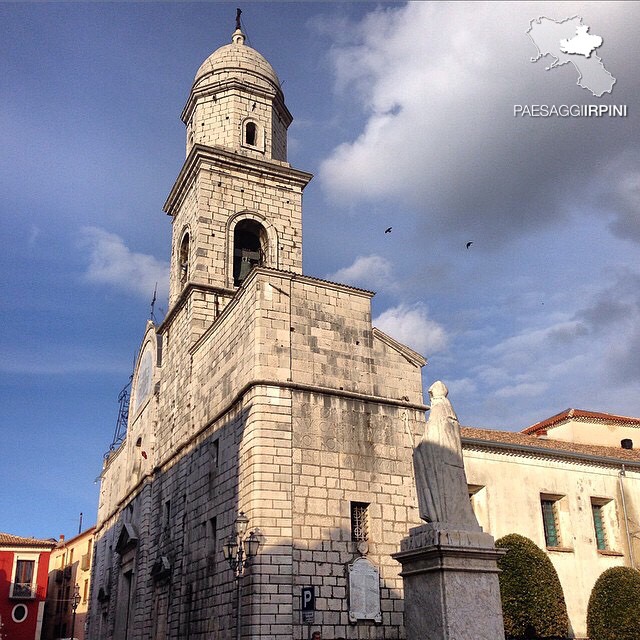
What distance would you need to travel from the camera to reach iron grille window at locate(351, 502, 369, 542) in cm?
1650

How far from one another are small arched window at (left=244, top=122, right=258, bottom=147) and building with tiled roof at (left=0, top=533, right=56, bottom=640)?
2670 centimetres

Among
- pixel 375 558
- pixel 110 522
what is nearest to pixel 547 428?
pixel 375 558

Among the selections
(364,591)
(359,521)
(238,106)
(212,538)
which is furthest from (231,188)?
(364,591)

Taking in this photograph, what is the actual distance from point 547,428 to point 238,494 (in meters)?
17.1

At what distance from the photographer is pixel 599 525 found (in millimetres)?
22781

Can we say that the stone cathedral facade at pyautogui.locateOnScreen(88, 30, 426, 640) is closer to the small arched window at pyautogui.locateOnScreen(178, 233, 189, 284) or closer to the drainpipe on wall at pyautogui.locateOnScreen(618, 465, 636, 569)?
the small arched window at pyautogui.locateOnScreen(178, 233, 189, 284)

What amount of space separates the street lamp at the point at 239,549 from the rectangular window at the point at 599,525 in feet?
40.6

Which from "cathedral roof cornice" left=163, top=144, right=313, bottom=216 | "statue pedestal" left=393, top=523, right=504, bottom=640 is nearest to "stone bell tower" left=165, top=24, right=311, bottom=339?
"cathedral roof cornice" left=163, top=144, right=313, bottom=216

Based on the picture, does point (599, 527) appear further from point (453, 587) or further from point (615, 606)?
point (453, 587)

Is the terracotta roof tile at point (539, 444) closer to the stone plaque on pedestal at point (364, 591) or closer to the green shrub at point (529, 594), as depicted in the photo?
the green shrub at point (529, 594)

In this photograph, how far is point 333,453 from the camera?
16625 mm

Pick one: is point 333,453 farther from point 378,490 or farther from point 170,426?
point 170,426

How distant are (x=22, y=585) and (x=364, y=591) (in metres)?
29.0

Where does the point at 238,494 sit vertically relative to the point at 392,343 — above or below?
below
